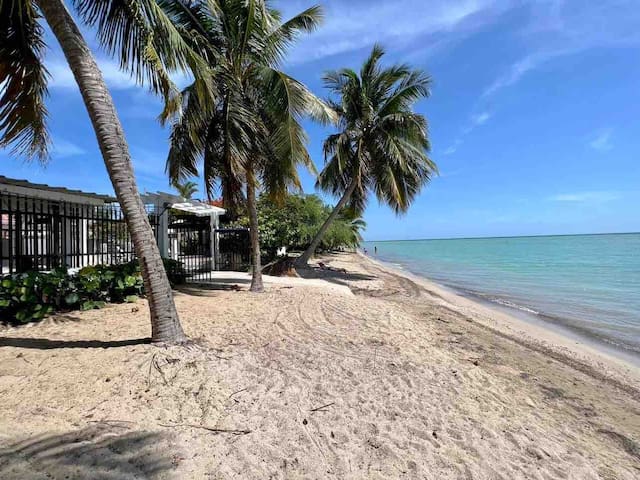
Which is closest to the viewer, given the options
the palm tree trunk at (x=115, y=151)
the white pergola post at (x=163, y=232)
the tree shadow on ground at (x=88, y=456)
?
the tree shadow on ground at (x=88, y=456)

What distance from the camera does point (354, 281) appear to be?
1741cm

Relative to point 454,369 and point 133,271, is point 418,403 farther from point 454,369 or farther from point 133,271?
point 133,271

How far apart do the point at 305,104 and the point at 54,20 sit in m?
5.68

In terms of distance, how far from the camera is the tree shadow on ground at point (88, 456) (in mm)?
2506

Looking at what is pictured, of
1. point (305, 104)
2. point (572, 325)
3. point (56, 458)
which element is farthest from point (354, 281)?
point (56, 458)

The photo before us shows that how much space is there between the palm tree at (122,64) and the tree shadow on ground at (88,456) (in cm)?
183

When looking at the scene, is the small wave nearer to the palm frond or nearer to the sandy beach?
the sandy beach

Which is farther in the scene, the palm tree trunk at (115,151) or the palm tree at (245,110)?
the palm tree at (245,110)

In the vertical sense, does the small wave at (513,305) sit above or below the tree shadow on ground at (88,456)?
below

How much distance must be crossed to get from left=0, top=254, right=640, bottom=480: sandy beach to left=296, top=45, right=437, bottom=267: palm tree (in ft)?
38.8

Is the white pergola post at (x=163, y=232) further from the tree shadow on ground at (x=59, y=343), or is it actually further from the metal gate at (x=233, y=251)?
the tree shadow on ground at (x=59, y=343)

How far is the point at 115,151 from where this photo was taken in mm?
4473

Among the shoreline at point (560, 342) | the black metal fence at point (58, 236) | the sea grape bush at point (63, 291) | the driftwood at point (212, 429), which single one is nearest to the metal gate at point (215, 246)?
the black metal fence at point (58, 236)

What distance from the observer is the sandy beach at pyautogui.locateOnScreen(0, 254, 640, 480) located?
112 inches
